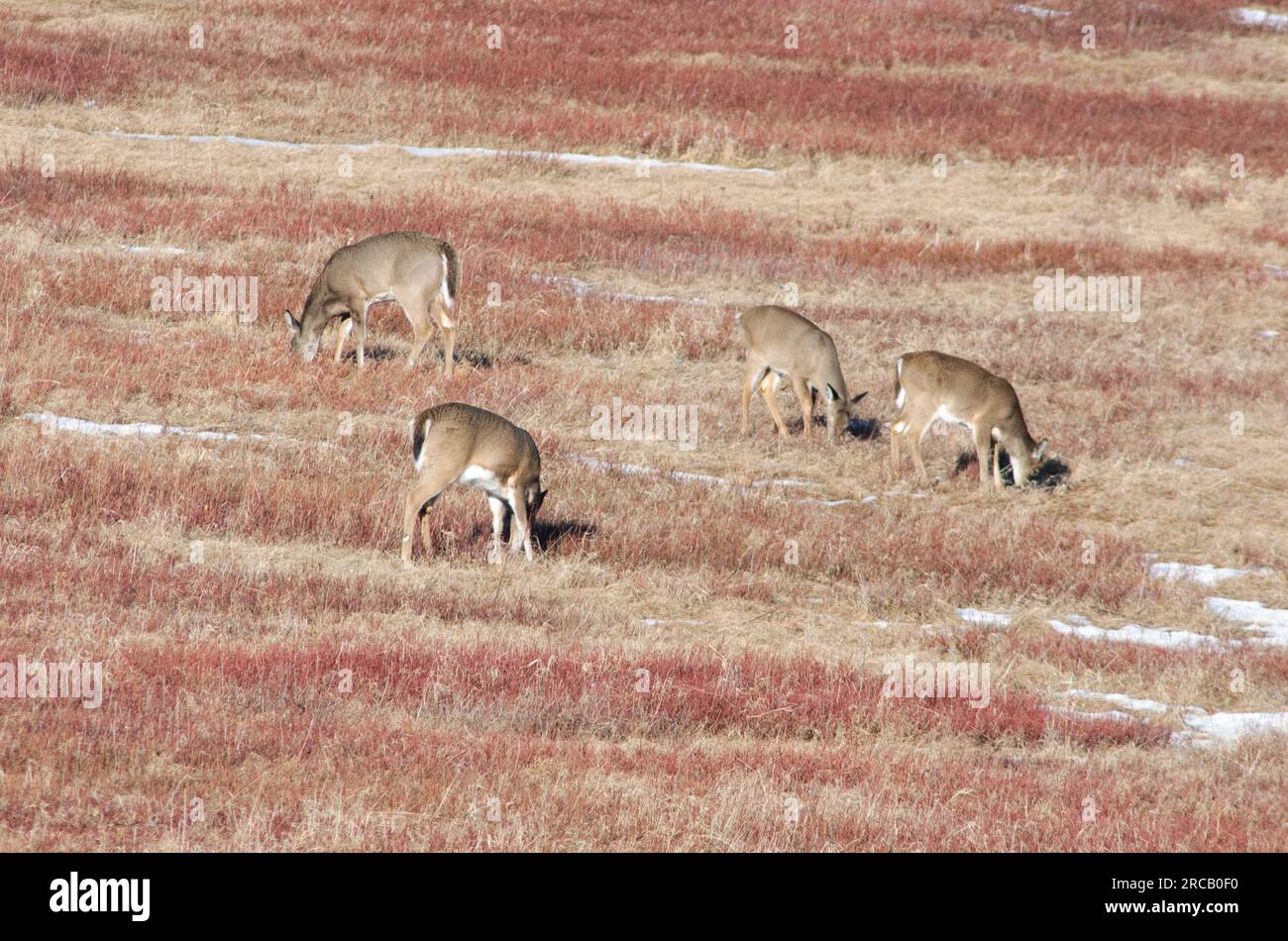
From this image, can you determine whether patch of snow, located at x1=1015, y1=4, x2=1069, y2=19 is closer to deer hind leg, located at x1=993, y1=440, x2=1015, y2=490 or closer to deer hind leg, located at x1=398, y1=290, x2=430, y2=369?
deer hind leg, located at x1=993, y1=440, x2=1015, y2=490

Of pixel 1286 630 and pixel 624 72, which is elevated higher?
pixel 624 72

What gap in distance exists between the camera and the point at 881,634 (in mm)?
11906

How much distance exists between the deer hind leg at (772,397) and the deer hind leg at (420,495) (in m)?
5.61

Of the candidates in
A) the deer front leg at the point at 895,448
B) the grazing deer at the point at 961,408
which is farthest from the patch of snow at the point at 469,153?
the deer front leg at the point at 895,448

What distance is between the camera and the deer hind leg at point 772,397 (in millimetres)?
16875

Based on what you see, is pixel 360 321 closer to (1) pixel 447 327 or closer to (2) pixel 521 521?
(1) pixel 447 327

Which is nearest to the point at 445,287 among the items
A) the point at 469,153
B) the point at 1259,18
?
the point at 469,153

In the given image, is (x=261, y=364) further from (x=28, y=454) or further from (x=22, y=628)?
(x=22, y=628)

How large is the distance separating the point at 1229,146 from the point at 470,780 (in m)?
29.8

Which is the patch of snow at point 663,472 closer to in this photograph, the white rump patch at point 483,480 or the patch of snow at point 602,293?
the white rump patch at point 483,480

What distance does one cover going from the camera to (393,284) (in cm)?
1709

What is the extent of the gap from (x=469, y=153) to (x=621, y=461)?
1501 cm
